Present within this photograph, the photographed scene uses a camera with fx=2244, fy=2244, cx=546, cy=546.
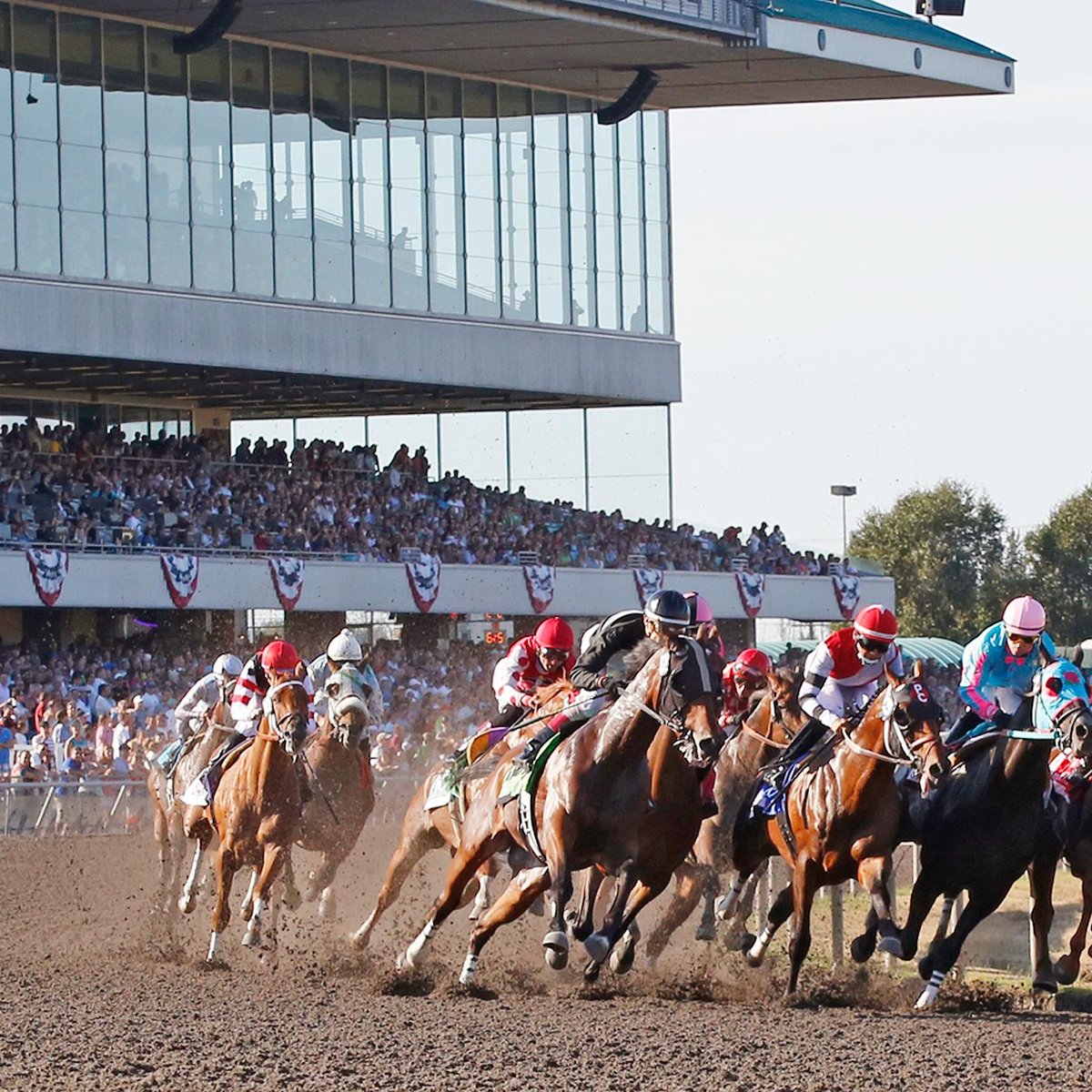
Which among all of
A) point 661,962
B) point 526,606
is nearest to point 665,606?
point 661,962

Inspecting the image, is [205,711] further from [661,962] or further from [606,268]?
[606,268]

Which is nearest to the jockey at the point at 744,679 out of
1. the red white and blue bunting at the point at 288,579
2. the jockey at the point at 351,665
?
the jockey at the point at 351,665

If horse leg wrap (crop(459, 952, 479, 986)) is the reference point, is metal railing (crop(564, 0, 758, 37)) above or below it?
above

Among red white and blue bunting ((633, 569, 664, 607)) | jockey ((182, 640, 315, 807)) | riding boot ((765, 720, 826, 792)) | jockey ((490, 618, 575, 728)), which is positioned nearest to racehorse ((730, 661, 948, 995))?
riding boot ((765, 720, 826, 792))

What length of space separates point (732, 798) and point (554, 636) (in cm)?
141

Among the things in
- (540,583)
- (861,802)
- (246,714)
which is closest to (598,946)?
(861,802)

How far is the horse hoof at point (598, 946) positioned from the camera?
419 inches

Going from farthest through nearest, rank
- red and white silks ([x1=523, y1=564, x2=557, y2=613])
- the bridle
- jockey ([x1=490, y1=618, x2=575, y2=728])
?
red and white silks ([x1=523, y1=564, x2=557, y2=613]) → jockey ([x1=490, y1=618, x2=575, y2=728]) → the bridle

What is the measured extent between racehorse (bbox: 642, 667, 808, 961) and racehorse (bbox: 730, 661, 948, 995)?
3.68 ft

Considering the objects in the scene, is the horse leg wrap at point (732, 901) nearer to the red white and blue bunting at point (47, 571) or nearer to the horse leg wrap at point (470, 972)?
the horse leg wrap at point (470, 972)

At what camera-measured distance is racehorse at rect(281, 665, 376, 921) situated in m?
13.9

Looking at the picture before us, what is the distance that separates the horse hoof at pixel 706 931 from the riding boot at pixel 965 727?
2.00m

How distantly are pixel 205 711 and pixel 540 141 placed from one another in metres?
27.4

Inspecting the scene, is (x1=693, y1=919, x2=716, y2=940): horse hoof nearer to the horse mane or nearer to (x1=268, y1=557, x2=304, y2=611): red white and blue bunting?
the horse mane
